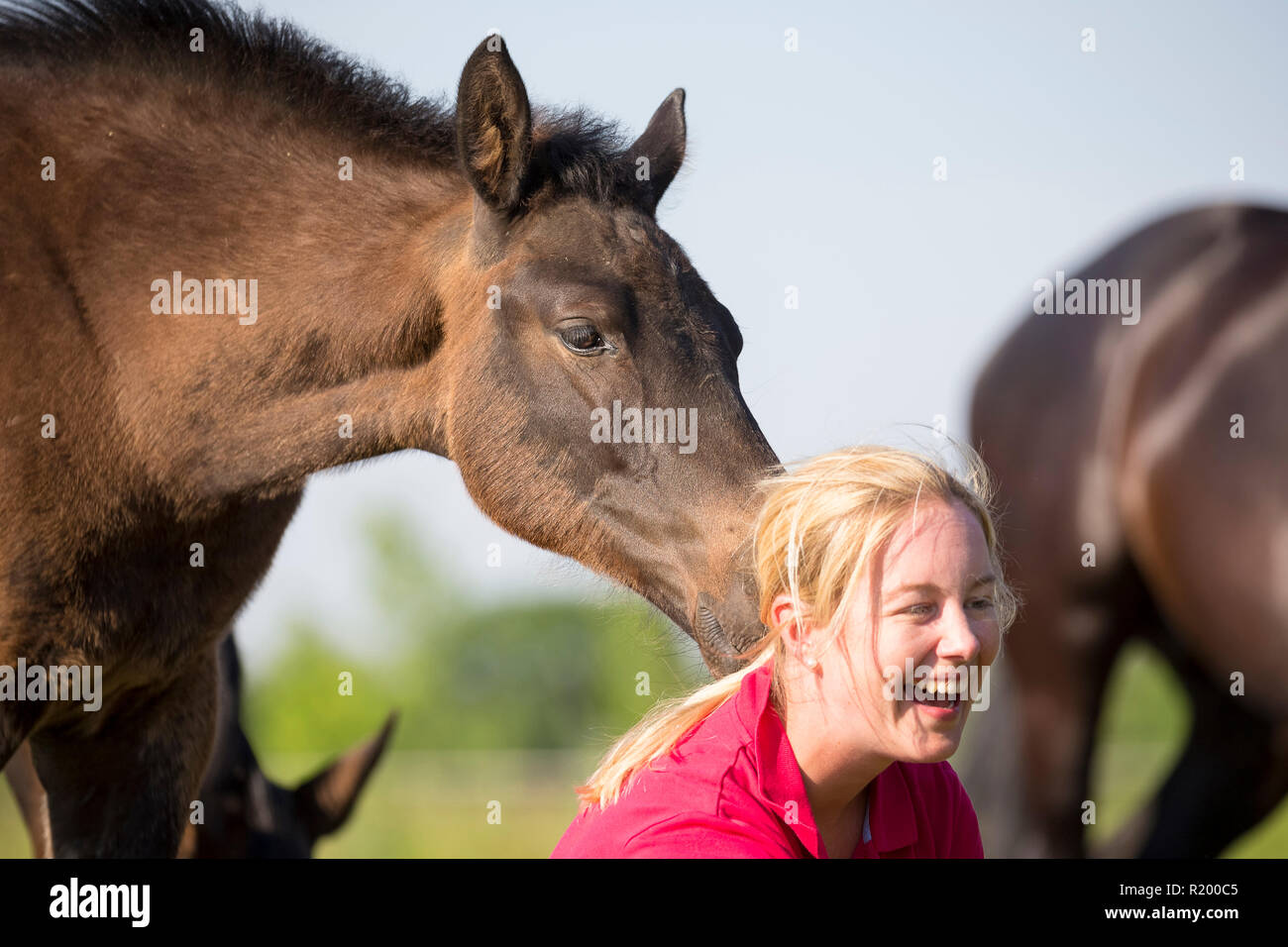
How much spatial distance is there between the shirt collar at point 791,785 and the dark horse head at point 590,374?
0.68 meters

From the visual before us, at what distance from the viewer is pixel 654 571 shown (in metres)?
3.60

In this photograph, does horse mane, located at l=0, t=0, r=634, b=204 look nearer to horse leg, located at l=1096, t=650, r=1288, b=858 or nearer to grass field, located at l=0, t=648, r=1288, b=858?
grass field, located at l=0, t=648, r=1288, b=858

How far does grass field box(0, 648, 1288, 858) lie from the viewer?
53.6 feet

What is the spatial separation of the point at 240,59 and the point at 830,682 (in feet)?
9.49

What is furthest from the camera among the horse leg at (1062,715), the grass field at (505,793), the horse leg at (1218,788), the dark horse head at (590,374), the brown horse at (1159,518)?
the grass field at (505,793)

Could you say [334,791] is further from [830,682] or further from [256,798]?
[830,682]

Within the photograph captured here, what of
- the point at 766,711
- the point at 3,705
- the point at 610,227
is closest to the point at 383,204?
the point at 610,227

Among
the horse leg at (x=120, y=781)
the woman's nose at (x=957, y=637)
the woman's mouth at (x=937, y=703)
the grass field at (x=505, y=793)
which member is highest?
the woman's nose at (x=957, y=637)

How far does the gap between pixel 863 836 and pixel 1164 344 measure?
4.45 meters

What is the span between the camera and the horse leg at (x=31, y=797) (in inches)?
168

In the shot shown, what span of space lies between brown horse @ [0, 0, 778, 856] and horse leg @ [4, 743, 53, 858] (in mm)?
153

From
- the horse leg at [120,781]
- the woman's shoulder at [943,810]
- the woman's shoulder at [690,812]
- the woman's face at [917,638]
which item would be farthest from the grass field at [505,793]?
the woman's face at [917,638]

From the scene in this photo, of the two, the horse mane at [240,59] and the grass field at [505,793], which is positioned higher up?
the horse mane at [240,59]

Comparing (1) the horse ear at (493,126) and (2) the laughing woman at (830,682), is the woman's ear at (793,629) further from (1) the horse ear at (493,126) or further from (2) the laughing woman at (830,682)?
(1) the horse ear at (493,126)
